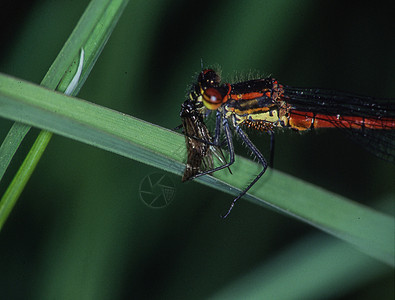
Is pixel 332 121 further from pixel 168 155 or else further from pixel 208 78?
pixel 168 155

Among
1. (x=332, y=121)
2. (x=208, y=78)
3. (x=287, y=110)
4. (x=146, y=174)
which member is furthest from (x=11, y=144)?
(x=332, y=121)

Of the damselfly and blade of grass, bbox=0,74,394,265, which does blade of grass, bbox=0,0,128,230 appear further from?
the damselfly

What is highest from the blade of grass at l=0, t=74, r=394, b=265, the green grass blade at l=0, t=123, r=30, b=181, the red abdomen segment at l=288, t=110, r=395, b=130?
the red abdomen segment at l=288, t=110, r=395, b=130

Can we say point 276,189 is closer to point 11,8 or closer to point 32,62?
point 32,62

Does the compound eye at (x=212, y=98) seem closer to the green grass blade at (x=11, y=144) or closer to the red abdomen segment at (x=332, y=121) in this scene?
the red abdomen segment at (x=332, y=121)

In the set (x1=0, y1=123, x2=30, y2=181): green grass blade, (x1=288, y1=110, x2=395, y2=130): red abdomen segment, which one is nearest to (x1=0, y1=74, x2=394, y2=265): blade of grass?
(x1=0, y1=123, x2=30, y2=181): green grass blade

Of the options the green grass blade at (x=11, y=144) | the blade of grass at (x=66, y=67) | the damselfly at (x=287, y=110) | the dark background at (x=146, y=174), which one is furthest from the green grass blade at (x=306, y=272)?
the green grass blade at (x=11, y=144)

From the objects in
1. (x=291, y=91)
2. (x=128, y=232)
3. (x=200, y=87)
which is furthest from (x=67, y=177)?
(x=291, y=91)
